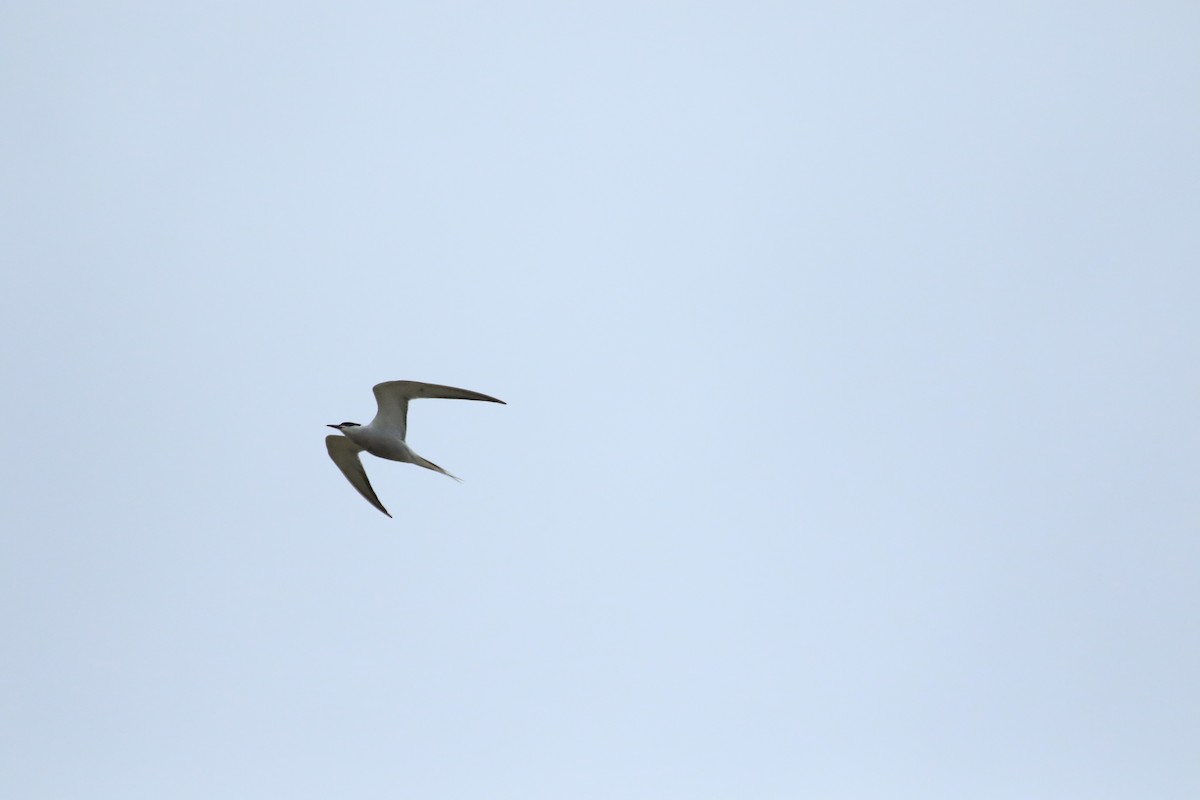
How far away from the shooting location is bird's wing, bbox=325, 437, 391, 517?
2111 cm

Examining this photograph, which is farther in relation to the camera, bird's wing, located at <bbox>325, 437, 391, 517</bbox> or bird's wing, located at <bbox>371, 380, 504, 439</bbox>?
bird's wing, located at <bbox>325, 437, 391, 517</bbox>

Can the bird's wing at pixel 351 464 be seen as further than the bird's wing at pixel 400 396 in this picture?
Yes

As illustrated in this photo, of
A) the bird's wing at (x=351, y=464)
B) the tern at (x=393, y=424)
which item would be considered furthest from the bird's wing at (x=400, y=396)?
the bird's wing at (x=351, y=464)

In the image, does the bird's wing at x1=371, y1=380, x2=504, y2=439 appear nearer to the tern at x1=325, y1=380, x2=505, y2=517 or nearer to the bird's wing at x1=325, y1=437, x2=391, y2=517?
the tern at x1=325, y1=380, x2=505, y2=517

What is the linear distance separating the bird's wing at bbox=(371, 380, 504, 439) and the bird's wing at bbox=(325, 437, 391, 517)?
6.17ft

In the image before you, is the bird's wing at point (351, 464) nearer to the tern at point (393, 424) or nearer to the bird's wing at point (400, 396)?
the tern at point (393, 424)

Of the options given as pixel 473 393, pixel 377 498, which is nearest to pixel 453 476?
pixel 473 393

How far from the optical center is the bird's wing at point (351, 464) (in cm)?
2111

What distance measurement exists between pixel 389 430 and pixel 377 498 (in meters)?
2.71

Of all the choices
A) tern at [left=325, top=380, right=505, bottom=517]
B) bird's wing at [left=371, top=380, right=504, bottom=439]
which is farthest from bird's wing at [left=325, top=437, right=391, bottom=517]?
bird's wing at [left=371, top=380, right=504, bottom=439]

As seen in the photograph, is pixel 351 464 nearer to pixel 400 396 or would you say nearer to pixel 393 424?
pixel 393 424

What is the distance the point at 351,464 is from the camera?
2155 centimetres

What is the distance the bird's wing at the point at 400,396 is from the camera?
60.2ft

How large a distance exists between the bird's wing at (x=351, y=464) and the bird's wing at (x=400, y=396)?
6.17 ft
